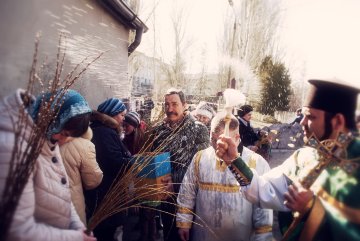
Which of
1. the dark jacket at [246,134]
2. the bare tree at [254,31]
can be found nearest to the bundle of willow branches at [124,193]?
the dark jacket at [246,134]

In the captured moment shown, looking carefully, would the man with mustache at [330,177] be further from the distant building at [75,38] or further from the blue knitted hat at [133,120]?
the blue knitted hat at [133,120]

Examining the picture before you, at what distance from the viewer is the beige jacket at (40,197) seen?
1.47 meters

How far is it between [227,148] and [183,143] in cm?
153

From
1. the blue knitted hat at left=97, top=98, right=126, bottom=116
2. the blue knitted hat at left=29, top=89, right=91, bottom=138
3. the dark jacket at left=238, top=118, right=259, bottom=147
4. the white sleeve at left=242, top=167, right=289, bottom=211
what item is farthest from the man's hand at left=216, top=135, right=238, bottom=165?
the dark jacket at left=238, top=118, right=259, bottom=147

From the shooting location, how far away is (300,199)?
175cm

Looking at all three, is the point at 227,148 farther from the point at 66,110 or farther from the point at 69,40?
the point at 69,40

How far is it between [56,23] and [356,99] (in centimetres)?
388

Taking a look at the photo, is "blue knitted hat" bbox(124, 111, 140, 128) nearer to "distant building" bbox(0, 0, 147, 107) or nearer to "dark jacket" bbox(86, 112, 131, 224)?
"distant building" bbox(0, 0, 147, 107)

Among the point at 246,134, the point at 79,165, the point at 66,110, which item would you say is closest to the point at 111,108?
the point at 79,165

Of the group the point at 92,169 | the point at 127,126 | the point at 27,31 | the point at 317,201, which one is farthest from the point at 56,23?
the point at 317,201

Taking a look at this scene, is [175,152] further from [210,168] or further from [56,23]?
[56,23]

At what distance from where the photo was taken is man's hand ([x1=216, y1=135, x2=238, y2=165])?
216cm

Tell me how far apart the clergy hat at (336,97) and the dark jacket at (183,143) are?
189 cm

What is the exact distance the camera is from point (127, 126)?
16.0 ft
